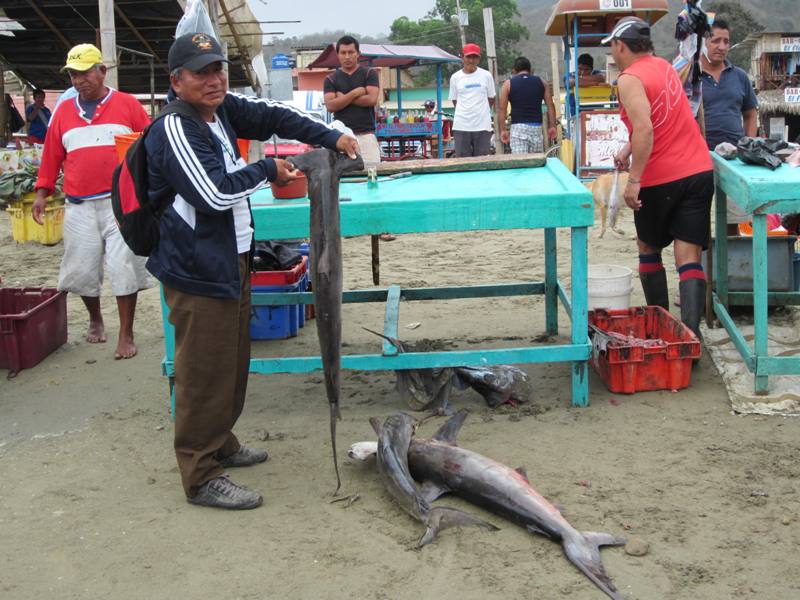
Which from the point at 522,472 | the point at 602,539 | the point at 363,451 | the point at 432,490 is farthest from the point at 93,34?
the point at 602,539

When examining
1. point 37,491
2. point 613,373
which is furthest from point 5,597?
point 613,373

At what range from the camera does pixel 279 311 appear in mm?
6445

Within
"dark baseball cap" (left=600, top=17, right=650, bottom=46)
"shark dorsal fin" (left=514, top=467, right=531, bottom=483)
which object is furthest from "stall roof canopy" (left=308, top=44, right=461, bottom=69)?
"shark dorsal fin" (left=514, top=467, right=531, bottom=483)

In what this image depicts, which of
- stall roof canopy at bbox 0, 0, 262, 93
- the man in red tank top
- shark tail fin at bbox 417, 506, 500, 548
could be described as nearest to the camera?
shark tail fin at bbox 417, 506, 500, 548

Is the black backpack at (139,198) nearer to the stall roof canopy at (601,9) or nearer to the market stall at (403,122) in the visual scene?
the stall roof canopy at (601,9)

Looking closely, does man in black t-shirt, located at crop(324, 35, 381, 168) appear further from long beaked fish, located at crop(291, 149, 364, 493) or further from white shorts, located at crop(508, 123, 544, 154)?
long beaked fish, located at crop(291, 149, 364, 493)

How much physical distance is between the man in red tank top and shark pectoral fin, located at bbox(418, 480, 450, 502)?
7.45 feet

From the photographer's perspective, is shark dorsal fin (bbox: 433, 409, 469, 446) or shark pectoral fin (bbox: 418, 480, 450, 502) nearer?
shark pectoral fin (bbox: 418, 480, 450, 502)

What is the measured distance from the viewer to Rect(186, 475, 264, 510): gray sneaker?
150 inches

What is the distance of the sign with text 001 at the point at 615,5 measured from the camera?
13422mm

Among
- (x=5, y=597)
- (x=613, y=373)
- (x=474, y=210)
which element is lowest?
(x=5, y=597)

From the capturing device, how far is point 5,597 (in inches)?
127

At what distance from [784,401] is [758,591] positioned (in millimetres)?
1925

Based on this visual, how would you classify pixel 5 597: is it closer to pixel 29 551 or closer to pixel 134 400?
pixel 29 551
